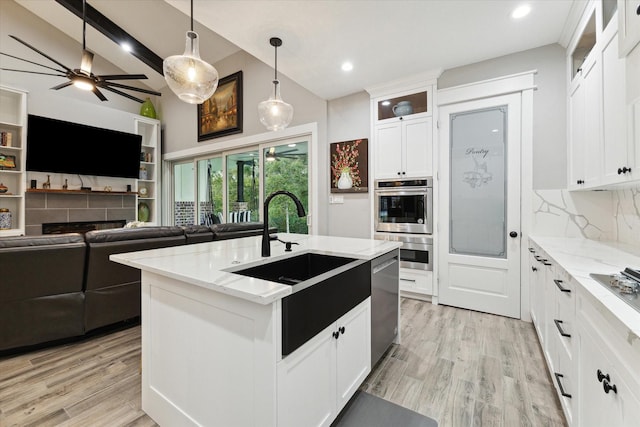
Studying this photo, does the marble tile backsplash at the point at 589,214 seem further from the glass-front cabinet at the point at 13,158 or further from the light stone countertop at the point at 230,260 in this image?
the glass-front cabinet at the point at 13,158

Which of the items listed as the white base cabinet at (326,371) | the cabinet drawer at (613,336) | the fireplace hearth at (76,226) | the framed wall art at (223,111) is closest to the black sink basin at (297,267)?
the white base cabinet at (326,371)

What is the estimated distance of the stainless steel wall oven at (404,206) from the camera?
3299 mm

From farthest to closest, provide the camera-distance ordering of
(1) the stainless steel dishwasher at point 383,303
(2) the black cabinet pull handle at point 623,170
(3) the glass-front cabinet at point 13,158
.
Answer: (3) the glass-front cabinet at point 13,158, (1) the stainless steel dishwasher at point 383,303, (2) the black cabinet pull handle at point 623,170

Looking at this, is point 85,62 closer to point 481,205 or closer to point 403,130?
point 403,130

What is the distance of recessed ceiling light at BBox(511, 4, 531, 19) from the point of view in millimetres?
2197

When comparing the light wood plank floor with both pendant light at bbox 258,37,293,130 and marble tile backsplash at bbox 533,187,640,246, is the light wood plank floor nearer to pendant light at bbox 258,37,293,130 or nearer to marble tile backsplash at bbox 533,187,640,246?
marble tile backsplash at bbox 533,187,640,246

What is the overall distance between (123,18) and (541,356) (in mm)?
7060

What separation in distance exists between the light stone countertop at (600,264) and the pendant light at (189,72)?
253 cm

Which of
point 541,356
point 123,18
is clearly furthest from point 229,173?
point 541,356

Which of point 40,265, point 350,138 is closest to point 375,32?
point 350,138

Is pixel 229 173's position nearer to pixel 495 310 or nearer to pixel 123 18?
pixel 123 18

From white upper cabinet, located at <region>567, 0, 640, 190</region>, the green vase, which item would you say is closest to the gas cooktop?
white upper cabinet, located at <region>567, 0, 640, 190</region>

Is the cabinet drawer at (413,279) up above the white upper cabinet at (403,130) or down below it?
below

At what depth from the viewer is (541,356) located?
2105mm
